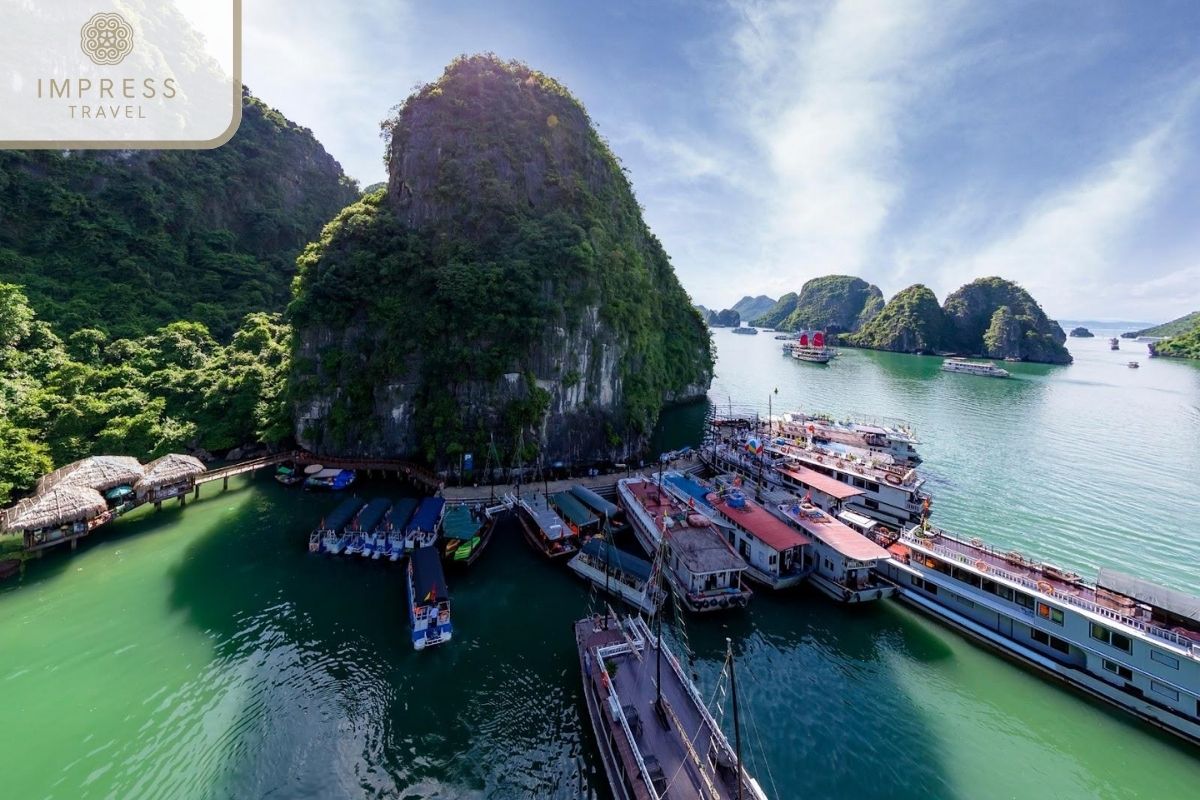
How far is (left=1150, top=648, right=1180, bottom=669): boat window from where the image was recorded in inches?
775

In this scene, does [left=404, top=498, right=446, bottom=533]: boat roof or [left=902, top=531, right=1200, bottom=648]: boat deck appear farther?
[left=404, top=498, right=446, bottom=533]: boat roof

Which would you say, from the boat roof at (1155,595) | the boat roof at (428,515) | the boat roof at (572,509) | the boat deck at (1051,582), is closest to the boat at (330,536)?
the boat roof at (428,515)

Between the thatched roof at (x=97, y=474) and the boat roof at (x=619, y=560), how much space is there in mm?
37095

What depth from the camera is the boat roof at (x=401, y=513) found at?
32.6m

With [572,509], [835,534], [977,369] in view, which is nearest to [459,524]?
[572,509]

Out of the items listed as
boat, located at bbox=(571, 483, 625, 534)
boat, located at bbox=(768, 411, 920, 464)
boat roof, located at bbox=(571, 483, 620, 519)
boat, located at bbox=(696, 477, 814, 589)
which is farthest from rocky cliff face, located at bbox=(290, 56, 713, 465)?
boat, located at bbox=(696, 477, 814, 589)

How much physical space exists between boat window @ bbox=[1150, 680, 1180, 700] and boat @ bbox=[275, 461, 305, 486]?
5720cm

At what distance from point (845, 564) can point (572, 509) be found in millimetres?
18522

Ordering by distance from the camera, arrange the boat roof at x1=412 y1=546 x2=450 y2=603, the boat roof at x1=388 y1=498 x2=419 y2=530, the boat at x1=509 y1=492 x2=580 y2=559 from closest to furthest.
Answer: the boat roof at x1=412 y1=546 x2=450 y2=603 < the boat at x1=509 y1=492 x2=580 y2=559 < the boat roof at x1=388 y1=498 x2=419 y2=530

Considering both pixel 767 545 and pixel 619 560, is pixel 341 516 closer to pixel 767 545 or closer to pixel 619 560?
pixel 619 560

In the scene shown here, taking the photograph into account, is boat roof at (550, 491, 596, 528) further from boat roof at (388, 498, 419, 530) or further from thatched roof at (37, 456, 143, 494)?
thatched roof at (37, 456, 143, 494)

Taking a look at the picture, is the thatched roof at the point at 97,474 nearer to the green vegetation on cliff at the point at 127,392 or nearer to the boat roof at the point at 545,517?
the green vegetation on cliff at the point at 127,392

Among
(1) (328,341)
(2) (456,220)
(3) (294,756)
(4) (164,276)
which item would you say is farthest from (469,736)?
(4) (164,276)

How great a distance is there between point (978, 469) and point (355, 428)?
65676 mm
